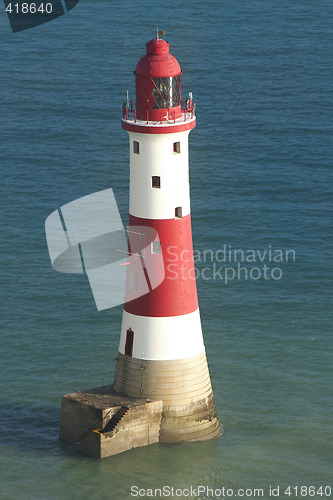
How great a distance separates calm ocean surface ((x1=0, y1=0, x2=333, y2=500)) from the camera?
72875mm

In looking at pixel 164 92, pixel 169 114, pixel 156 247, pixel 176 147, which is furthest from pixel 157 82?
pixel 156 247

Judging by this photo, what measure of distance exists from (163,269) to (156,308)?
221 centimetres

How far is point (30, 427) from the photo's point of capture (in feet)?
249

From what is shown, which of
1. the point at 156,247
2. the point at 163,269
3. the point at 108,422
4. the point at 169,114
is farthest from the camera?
the point at 108,422

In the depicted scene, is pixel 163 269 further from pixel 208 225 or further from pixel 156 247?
pixel 208 225

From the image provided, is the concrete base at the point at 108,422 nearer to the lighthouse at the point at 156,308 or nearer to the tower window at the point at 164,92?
the lighthouse at the point at 156,308

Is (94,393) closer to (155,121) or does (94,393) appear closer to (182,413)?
(182,413)

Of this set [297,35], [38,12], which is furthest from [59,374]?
[38,12]

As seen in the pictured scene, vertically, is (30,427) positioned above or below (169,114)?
below

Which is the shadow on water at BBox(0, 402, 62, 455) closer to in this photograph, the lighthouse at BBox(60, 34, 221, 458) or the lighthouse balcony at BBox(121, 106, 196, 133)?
the lighthouse at BBox(60, 34, 221, 458)

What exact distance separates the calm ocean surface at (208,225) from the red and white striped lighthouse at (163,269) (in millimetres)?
2818

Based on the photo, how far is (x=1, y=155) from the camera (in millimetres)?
123312

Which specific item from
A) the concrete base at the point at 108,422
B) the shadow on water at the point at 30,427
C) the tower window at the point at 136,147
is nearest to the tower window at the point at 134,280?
the concrete base at the point at 108,422

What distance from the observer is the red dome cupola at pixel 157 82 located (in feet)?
224
